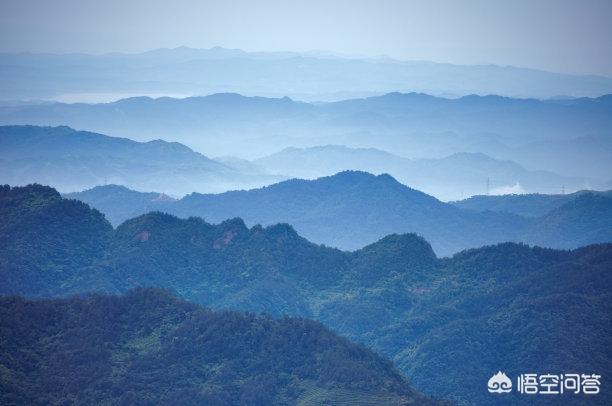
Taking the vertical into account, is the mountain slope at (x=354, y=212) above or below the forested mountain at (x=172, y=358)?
above

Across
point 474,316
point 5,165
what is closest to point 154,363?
point 474,316

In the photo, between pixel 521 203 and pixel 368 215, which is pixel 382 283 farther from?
pixel 521 203

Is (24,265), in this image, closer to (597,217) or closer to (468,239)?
(468,239)
